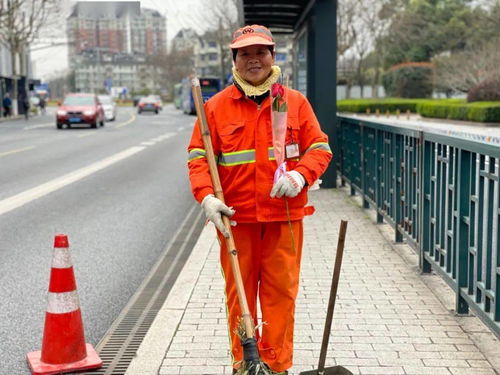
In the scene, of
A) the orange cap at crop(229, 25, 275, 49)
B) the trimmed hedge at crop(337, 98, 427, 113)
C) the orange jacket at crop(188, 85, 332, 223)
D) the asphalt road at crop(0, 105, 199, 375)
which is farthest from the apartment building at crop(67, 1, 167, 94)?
the trimmed hedge at crop(337, 98, 427, 113)

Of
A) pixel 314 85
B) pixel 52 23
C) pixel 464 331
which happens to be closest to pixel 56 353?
pixel 464 331

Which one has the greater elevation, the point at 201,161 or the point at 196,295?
the point at 201,161

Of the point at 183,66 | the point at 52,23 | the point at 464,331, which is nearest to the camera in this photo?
the point at 464,331

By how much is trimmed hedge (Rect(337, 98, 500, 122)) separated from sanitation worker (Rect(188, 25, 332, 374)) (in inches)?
1189

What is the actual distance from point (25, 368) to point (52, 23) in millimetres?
54663

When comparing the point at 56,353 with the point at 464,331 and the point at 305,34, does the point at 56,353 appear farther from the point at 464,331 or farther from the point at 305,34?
the point at 305,34

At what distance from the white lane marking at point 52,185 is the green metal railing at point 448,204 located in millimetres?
5263

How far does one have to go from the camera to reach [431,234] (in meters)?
6.14

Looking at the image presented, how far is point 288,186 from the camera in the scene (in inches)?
136

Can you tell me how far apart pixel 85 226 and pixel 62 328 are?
17.1 feet

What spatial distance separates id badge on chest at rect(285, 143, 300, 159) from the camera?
11.9 ft

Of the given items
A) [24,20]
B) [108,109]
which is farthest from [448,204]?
[24,20]

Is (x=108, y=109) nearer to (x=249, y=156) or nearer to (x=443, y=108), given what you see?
(x=443, y=108)

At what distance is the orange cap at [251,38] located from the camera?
352 cm
